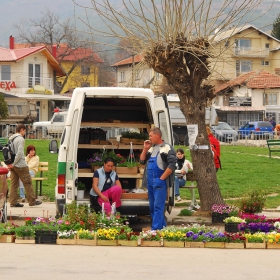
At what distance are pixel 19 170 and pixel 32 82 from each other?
170 feet

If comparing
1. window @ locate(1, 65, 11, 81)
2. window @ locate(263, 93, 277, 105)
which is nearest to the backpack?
window @ locate(1, 65, 11, 81)

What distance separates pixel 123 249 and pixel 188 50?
5108 millimetres

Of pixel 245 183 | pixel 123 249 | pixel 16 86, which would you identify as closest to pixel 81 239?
pixel 123 249

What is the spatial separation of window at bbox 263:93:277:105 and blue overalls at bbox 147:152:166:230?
6414 cm

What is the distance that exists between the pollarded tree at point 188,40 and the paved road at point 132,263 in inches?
182

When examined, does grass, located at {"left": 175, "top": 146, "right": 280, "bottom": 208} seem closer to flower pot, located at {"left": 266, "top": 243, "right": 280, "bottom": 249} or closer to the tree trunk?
the tree trunk

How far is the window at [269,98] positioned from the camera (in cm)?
7612

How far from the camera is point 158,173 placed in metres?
13.0

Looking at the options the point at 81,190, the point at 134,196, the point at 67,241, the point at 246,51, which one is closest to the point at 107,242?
the point at 67,241

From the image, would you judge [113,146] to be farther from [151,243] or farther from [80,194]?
[151,243]

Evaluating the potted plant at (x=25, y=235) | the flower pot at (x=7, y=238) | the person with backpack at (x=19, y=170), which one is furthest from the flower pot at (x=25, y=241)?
the person with backpack at (x=19, y=170)

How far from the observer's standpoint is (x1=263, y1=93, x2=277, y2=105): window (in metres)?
76.1

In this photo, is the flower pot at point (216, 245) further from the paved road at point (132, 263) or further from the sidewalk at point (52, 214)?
the sidewalk at point (52, 214)

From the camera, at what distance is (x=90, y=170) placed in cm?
1432
